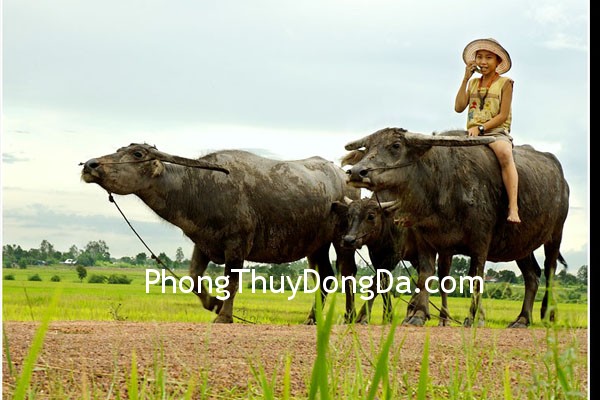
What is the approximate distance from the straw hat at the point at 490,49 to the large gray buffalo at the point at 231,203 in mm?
1680

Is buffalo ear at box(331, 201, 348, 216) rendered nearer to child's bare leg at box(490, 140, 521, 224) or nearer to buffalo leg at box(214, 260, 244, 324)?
buffalo leg at box(214, 260, 244, 324)

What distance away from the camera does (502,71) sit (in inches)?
211

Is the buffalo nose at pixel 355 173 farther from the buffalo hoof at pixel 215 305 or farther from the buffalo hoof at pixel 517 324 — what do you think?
the buffalo hoof at pixel 517 324

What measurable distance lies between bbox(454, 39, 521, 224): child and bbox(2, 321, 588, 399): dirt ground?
1896mm

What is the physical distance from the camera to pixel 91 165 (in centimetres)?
520

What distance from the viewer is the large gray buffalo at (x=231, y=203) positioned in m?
5.50

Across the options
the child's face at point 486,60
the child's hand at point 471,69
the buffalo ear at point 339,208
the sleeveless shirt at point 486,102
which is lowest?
the buffalo ear at point 339,208

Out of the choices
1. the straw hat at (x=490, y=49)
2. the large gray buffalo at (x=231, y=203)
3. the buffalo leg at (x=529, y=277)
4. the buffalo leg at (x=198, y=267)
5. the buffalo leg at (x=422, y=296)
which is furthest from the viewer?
the buffalo leg at (x=529, y=277)

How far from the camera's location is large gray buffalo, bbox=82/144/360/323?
5.50 meters

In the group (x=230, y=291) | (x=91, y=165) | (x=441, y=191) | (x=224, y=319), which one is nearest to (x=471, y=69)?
(x=441, y=191)

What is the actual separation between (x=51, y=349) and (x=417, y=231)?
3.04 m

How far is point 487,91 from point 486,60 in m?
0.21

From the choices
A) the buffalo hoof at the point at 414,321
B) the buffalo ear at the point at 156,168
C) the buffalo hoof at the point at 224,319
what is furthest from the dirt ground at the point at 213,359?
the buffalo ear at the point at 156,168

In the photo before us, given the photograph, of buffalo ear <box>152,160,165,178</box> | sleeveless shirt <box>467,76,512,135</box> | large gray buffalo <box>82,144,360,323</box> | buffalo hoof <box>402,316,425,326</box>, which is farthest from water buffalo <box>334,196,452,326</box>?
buffalo ear <box>152,160,165,178</box>
